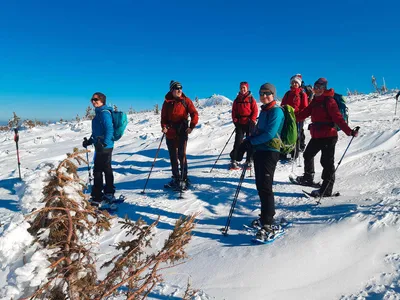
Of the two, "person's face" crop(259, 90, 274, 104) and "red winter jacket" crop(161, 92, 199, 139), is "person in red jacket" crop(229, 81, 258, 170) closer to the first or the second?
"red winter jacket" crop(161, 92, 199, 139)

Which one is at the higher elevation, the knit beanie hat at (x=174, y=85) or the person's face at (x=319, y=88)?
the knit beanie hat at (x=174, y=85)

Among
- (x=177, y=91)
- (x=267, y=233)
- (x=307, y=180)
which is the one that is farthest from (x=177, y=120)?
(x=267, y=233)

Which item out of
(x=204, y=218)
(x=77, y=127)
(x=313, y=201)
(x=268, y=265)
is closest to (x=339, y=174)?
(x=313, y=201)

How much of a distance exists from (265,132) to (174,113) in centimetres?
258

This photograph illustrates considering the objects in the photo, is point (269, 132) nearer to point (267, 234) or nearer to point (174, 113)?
point (267, 234)

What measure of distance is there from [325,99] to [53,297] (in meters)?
4.75

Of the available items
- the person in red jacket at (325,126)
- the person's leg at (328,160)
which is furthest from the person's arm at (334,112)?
the person's leg at (328,160)

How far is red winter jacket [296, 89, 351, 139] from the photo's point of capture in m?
4.73

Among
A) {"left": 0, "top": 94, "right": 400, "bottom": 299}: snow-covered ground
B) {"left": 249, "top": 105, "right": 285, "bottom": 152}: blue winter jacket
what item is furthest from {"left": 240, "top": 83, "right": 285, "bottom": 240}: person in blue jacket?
{"left": 0, "top": 94, "right": 400, "bottom": 299}: snow-covered ground

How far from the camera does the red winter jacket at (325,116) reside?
15.5 feet

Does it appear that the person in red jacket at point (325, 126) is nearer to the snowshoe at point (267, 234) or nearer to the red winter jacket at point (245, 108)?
the snowshoe at point (267, 234)

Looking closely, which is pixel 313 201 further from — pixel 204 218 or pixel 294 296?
pixel 294 296

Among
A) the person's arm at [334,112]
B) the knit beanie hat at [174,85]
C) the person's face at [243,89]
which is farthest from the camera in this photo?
the person's face at [243,89]

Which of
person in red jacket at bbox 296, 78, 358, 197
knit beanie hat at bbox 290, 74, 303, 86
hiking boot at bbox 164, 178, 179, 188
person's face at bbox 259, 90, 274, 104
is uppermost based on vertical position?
knit beanie hat at bbox 290, 74, 303, 86
